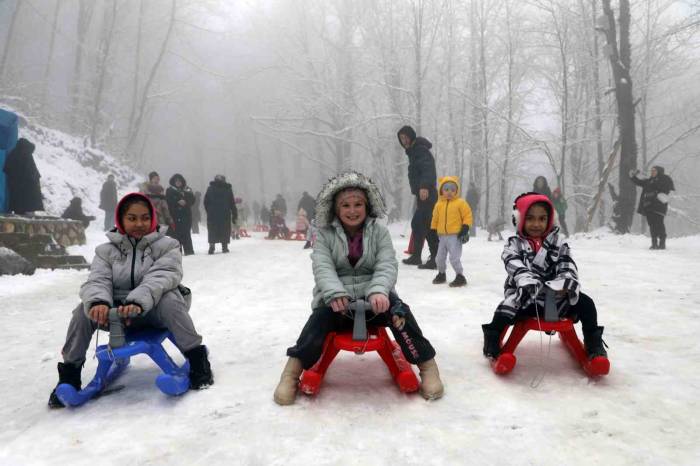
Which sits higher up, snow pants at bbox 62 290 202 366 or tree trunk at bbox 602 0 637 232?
tree trunk at bbox 602 0 637 232

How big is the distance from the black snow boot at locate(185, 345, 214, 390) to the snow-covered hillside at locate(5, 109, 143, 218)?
1421cm

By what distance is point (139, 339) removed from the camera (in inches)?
104

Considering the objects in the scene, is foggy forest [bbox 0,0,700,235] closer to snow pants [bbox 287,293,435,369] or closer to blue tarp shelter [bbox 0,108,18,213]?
blue tarp shelter [bbox 0,108,18,213]

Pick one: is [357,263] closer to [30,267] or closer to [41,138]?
[30,267]

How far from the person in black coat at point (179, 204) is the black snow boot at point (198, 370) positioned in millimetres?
8015

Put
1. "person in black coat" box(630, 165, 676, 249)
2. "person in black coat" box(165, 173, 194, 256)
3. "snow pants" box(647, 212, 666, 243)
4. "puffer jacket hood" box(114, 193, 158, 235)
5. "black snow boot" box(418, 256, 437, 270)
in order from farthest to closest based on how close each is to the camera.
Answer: "person in black coat" box(165, 173, 194, 256) < "snow pants" box(647, 212, 666, 243) < "person in black coat" box(630, 165, 676, 249) < "black snow boot" box(418, 256, 437, 270) < "puffer jacket hood" box(114, 193, 158, 235)

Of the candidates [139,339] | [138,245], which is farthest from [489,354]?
[138,245]

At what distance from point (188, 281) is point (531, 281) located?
5638mm

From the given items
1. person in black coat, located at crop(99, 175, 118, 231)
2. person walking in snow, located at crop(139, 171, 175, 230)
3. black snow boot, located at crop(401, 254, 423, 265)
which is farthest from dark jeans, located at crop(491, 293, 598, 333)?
person in black coat, located at crop(99, 175, 118, 231)

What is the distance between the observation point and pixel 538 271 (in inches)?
119

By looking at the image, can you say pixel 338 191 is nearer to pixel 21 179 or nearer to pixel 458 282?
pixel 458 282

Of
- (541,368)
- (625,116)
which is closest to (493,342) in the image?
(541,368)

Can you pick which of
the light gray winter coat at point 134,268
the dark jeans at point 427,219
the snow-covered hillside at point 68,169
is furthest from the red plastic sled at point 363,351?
the snow-covered hillside at point 68,169

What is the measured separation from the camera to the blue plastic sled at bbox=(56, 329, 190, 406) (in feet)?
8.22
